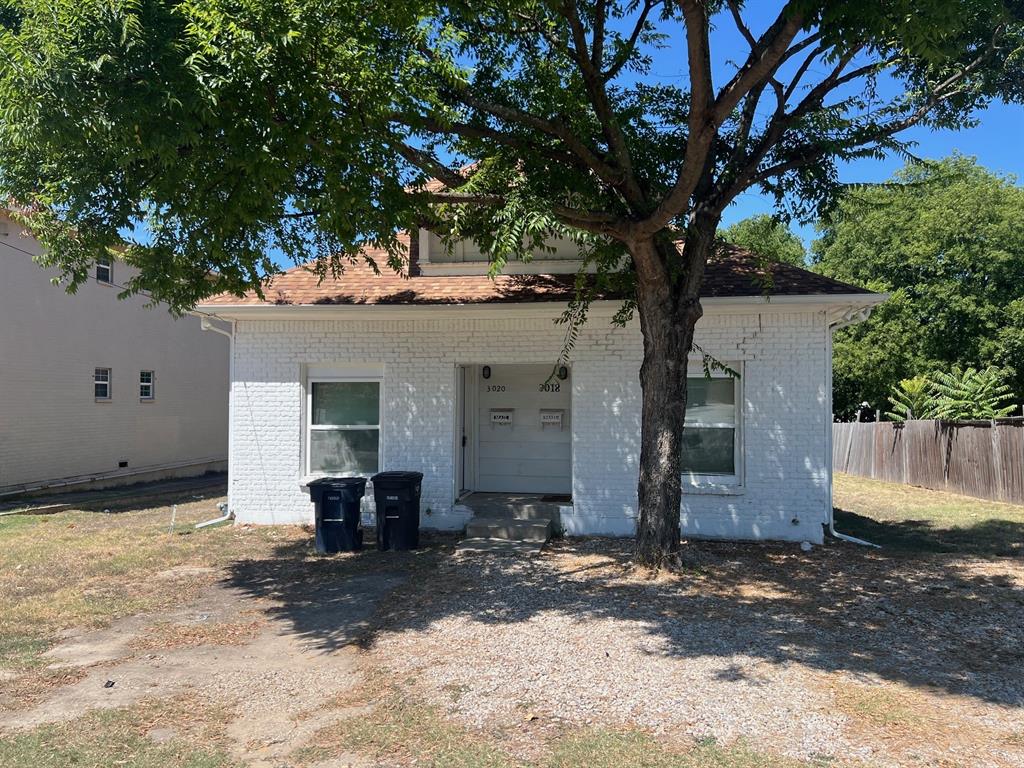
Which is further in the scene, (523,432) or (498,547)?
(523,432)

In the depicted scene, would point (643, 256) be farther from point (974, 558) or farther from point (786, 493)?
point (974, 558)

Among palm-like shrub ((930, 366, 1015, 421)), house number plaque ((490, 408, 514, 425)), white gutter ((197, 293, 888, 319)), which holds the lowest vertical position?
house number plaque ((490, 408, 514, 425))

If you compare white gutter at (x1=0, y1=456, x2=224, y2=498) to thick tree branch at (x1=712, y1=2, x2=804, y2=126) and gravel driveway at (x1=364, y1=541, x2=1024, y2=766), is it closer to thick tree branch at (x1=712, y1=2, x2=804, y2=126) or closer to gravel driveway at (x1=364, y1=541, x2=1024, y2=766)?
gravel driveway at (x1=364, y1=541, x2=1024, y2=766)

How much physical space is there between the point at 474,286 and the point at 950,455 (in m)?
13.0

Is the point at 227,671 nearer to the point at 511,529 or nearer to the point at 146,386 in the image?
the point at 511,529

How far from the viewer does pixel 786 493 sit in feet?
33.9

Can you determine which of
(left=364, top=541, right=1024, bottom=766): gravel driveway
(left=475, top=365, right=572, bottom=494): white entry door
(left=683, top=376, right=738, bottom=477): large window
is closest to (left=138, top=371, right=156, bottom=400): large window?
(left=475, top=365, right=572, bottom=494): white entry door

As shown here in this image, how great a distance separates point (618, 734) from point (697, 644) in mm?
1787

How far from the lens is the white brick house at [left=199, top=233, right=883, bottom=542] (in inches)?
408

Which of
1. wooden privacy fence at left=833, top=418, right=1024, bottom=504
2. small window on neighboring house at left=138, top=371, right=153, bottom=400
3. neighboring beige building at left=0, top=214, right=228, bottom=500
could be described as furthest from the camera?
small window on neighboring house at left=138, top=371, right=153, bottom=400

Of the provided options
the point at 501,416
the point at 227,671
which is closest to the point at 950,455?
the point at 501,416

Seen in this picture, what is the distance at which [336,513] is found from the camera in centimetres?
984

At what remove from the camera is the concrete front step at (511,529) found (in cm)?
1023

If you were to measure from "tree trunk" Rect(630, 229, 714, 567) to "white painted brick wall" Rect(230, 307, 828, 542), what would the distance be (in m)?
2.39
